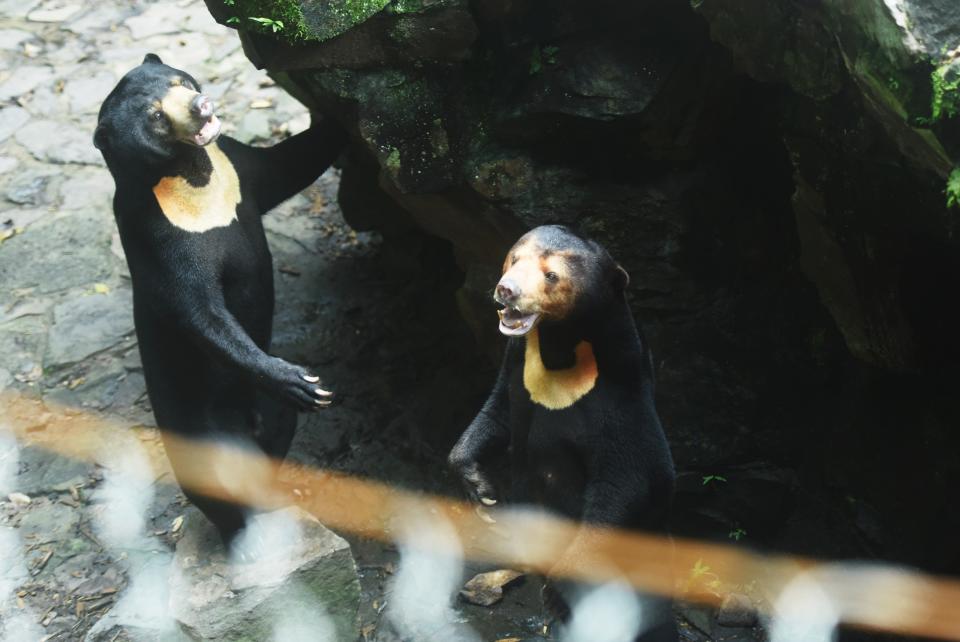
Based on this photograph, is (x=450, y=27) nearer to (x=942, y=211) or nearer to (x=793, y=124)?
(x=793, y=124)

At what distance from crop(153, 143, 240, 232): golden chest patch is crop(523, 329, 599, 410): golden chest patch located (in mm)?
1540

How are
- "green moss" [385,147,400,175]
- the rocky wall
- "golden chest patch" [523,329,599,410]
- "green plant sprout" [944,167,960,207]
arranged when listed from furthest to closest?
"green moss" [385,147,400,175]
the rocky wall
"golden chest patch" [523,329,599,410]
"green plant sprout" [944,167,960,207]

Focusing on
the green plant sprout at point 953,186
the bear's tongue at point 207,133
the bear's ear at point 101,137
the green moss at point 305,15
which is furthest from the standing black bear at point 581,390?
the bear's ear at point 101,137

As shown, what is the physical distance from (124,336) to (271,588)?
2.25m

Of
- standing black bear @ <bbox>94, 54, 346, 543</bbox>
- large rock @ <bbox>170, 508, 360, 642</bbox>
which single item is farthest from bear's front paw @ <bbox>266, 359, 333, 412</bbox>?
large rock @ <bbox>170, 508, 360, 642</bbox>

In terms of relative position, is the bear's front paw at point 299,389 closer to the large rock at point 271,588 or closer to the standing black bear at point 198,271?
the standing black bear at point 198,271

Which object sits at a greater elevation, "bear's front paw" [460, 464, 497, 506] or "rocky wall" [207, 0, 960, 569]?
"rocky wall" [207, 0, 960, 569]

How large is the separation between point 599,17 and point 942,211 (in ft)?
4.94

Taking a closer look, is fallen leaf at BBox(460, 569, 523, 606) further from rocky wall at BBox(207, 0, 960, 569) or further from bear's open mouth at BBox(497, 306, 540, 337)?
bear's open mouth at BBox(497, 306, 540, 337)

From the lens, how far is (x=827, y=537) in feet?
15.0

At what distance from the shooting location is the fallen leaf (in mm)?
4527

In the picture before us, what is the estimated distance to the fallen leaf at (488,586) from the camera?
4527 mm

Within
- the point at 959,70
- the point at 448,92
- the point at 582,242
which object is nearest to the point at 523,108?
the point at 448,92

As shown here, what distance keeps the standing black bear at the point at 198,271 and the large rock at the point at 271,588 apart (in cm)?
18
